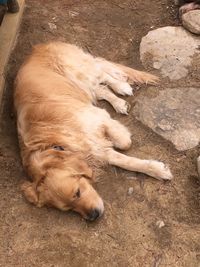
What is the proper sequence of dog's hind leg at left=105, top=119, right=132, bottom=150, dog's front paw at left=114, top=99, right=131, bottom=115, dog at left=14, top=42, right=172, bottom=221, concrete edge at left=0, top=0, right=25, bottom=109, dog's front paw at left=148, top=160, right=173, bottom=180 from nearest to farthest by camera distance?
dog at left=14, top=42, right=172, bottom=221 → dog's front paw at left=148, top=160, right=173, bottom=180 → dog's hind leg at left=105, top=119, right=132, bottom=150 → dog's front paw at left=114, top=99, right=131, bottom=115 → concrete edge at left=0, top=0, right=25, bottom=109

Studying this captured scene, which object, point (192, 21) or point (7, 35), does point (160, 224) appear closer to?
point (192, 21)

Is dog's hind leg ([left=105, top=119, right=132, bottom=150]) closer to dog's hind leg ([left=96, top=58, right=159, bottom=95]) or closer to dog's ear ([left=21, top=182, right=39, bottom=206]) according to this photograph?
dog's hind leg ([left=96, top=58, right=159, bottom=95])

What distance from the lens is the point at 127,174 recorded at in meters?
4.27

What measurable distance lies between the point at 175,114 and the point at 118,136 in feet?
2.42

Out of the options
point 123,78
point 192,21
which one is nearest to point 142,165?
point 123,78

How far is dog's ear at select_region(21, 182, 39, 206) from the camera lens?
399 centimetres

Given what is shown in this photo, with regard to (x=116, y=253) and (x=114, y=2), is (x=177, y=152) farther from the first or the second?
(x=114, y=2)

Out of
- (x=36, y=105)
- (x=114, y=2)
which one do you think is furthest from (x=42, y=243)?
(x=114, y=2)

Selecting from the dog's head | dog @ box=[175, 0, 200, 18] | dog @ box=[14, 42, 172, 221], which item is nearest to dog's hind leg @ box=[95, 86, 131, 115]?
dog @ box=[14, 42, 172, 221]

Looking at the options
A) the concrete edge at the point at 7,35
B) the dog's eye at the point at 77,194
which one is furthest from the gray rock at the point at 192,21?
the dog's eye at the point at 77,194

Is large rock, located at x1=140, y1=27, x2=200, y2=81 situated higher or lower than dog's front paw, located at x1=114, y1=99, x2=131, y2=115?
higher


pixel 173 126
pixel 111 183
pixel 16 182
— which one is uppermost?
pixel 173 126

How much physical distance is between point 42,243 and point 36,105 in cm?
136

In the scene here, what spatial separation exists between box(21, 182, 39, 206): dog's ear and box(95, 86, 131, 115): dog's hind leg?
1382 millimetres
